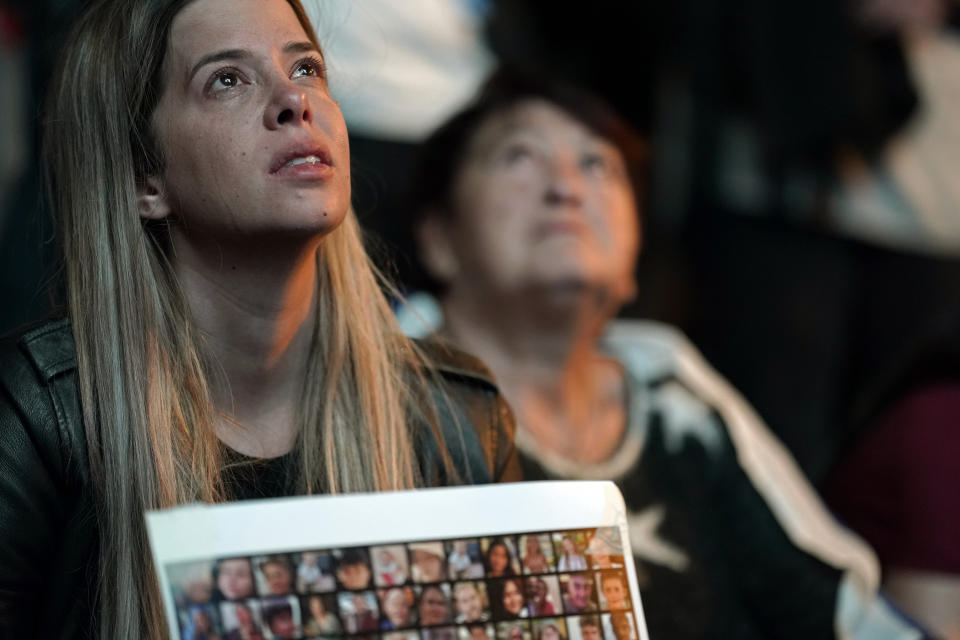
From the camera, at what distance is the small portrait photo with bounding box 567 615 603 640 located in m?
0.88

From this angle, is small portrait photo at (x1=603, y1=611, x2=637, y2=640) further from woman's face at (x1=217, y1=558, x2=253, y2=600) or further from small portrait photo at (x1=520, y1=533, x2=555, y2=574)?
woman's face at (x1=217, y1=558, x2=253, y2=600)

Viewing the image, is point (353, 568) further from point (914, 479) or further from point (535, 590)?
point (914, 479)

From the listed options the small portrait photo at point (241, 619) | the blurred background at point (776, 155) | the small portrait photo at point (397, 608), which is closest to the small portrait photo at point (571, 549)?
the small portrait photo at point (397, 608)

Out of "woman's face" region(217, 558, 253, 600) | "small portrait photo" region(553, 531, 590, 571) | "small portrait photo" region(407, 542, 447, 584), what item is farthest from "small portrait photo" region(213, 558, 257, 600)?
"small portrait photo" region(553, 531, 590, 571)

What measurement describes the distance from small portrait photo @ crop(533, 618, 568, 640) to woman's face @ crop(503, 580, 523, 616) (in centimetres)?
2

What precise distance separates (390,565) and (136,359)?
0.27 m

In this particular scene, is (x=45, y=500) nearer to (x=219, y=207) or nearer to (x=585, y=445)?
(x=219, y=207)

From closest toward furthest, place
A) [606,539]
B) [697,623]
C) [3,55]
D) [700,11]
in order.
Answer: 1. [606,539]
2. [697,623]
3. [3,55]
4. [700,11]

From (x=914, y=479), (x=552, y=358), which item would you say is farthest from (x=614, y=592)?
(x=914, y=479)

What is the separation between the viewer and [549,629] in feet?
2.89

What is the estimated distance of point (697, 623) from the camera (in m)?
1.49

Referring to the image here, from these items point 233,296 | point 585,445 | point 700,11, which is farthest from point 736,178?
point 233,296

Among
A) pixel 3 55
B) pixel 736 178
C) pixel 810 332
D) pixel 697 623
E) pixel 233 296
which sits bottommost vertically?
pixel 697 623

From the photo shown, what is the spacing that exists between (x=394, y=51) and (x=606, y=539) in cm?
132
